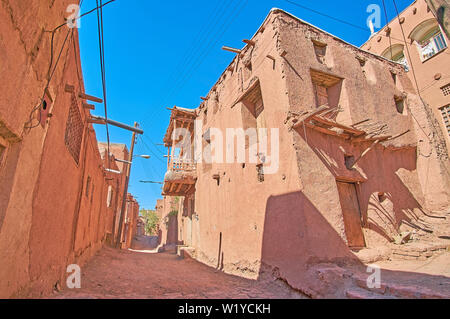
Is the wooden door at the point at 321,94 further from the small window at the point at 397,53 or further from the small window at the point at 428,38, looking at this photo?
the small window at the point at 397,53

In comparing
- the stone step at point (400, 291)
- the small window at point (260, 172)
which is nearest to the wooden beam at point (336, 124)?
the small window at point (260, 172)

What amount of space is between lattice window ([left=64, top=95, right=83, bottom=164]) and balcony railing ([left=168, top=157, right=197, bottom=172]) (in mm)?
6583

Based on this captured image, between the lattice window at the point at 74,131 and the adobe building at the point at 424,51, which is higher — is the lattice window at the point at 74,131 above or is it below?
below

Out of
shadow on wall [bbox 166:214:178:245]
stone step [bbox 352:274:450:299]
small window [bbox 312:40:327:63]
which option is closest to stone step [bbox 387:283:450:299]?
stone step [bbox 352:274:450:299]

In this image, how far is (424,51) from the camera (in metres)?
13.6

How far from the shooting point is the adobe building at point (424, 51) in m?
11.9

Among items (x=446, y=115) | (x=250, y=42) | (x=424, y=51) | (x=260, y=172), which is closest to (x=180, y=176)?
(x=260, y=172)

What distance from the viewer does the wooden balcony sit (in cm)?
1228

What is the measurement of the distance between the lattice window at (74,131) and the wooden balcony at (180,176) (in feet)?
21.3

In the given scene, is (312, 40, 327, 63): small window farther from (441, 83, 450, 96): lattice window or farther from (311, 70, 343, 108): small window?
(441, 83, 450, 96): lattice window

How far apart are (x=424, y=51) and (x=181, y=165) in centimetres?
1544
